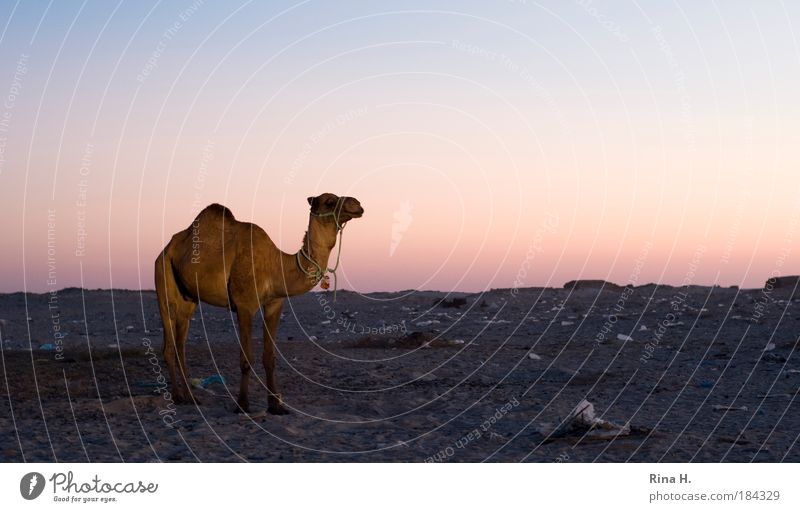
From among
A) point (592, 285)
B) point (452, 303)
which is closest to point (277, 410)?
point (452, 303)

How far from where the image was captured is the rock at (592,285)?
36.2m

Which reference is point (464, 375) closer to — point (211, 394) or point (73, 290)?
point (211, 394)

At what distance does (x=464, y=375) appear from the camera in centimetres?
1798

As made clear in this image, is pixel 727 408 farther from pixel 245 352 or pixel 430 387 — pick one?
pixel 245 352

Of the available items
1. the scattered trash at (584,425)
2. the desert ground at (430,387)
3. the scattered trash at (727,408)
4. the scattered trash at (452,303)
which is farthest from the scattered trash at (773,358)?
the scattered trash at (452,303)

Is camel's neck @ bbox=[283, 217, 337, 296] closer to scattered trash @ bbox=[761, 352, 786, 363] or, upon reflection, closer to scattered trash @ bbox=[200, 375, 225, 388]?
scattered trash @ bbox=[200, 375, 225, 388]

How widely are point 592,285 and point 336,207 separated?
24.9 metres

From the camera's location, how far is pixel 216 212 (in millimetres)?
13969

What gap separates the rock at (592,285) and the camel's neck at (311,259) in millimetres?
23434

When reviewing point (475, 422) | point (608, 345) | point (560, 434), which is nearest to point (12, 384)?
point (475, 422)

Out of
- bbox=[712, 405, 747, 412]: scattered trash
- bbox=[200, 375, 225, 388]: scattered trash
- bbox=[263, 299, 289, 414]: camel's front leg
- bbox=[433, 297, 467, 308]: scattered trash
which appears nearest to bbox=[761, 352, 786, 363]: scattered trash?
bbox=[712, 405, 747, 412]: scattered trash

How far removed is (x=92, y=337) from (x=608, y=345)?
43.5 ft

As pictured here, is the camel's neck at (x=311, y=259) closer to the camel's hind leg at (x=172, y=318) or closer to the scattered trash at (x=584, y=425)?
the camel's hind leg at (x=172, y=318)

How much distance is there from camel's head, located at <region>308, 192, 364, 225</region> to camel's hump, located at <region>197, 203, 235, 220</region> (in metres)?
1.35
